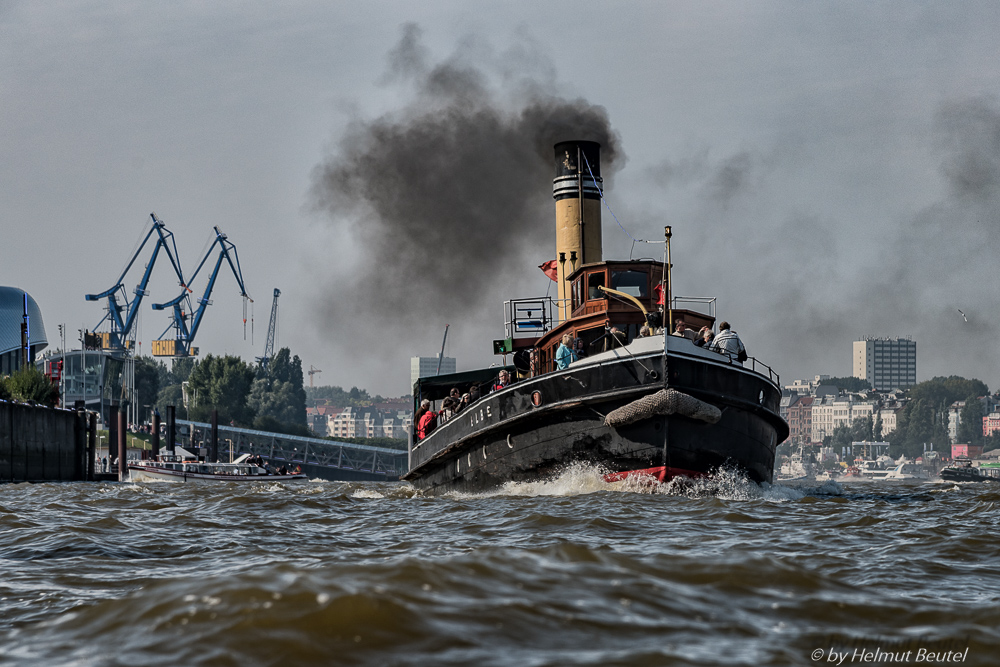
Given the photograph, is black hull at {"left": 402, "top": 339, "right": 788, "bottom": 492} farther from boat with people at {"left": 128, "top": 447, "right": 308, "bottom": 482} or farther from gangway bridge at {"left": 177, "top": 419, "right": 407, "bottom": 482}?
gangway bridge at {"left": 177, "top": 419, "right": 407, "bottom": 482}

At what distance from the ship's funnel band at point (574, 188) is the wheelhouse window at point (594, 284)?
4295 mm

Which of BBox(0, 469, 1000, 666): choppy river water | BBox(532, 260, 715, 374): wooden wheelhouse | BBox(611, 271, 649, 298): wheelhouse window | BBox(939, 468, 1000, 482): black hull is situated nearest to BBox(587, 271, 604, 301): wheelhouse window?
BBox(532, 260, 715, 374): wooden wheelhouse

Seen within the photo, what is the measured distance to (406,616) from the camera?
5.14 meters

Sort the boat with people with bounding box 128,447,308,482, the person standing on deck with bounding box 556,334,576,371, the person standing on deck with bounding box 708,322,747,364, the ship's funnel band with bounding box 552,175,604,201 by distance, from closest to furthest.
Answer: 1. the person standing on deck with bounding box 708,322,747,364
2. the person standing on deck with bounding box 556,334,576,371
3. the ship's funnel band with bounding box 552,175,604,201
4. the boat with people with bounding box 128,447,308,482

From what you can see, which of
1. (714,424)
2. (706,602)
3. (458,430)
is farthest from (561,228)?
(706,602)

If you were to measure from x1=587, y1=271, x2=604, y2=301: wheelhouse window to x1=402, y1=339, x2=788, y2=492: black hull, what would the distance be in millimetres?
3046

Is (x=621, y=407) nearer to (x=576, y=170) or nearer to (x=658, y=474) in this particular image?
(x=658, y=474)

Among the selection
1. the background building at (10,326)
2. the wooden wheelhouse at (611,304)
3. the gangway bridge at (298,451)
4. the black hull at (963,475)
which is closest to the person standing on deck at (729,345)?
the wooden wheelhouse at (611,304)

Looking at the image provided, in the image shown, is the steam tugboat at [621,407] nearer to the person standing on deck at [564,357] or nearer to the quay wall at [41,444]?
the person standing on deck at [564,357]

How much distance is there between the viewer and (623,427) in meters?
16.3

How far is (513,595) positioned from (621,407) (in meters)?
10.7

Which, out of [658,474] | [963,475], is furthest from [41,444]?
[963,475]

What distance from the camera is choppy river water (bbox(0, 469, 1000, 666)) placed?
477 centimetres

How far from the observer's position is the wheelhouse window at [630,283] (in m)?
19.8
